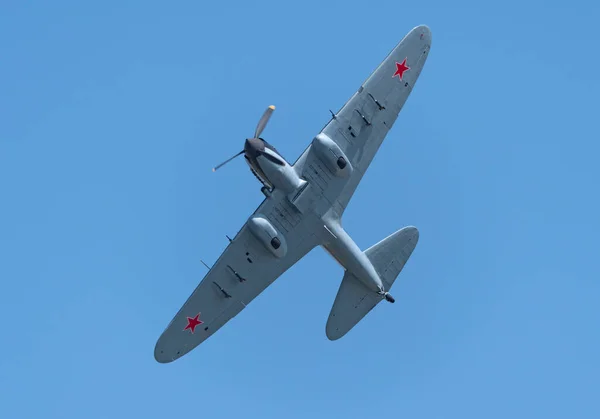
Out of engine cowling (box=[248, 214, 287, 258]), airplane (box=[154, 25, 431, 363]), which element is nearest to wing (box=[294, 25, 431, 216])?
airplane (box=[154, 25, 431, 363])

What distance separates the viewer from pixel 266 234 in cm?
5147

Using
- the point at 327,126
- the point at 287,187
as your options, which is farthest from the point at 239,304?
the point at 327,126

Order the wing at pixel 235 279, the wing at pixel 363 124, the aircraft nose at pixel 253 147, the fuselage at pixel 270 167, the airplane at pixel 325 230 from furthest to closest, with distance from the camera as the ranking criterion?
the wing at pixel 235 279, the wing at pixel 363 124, the airplane at pixel 325 230, the fuselage at pixel 270 167, the aircraft nose at pixel 253 147

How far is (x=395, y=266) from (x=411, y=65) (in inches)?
382

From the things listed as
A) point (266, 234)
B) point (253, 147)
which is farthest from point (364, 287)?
point (253, 147)

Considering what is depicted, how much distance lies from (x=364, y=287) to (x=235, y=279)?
6.28 metres

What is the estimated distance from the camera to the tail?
2109 inches

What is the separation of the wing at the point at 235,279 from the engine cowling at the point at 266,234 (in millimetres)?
73

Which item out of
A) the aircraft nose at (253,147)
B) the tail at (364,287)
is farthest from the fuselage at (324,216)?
the tail at (364,287)

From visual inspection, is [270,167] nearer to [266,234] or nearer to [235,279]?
[266,234]

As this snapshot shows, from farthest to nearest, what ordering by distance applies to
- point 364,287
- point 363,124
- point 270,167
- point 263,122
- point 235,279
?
point 364,287 < point 363,124 < point 235,279 < point 263,122 < point 270,167

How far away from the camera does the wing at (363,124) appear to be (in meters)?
51.8

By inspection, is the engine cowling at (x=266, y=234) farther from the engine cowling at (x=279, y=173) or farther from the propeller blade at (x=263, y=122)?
Result: the propeller blade at (x=263, y=122)

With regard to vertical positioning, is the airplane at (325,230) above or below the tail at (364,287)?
above
